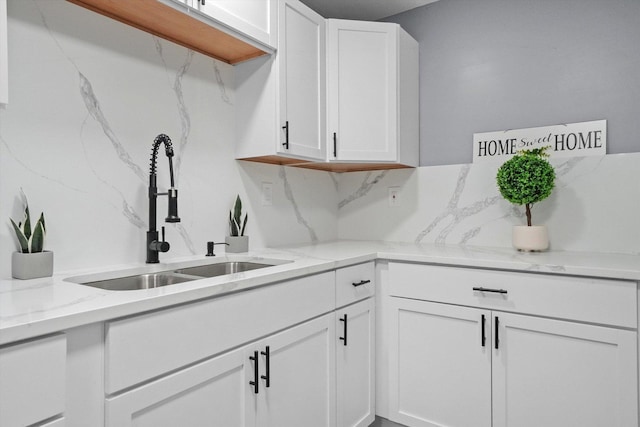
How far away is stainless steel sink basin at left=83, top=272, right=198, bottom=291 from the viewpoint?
4.61 ft

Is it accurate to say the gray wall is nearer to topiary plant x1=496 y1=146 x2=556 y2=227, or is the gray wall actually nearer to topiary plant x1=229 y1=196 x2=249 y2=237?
topiary plant x1=496 y1=146 x2=556 y2=227

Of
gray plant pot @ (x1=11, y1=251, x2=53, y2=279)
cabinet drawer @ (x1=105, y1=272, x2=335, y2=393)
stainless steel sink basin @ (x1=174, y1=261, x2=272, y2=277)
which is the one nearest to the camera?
cabinet drawer @ (x1=105, y1=272, x2=335, y2=393)

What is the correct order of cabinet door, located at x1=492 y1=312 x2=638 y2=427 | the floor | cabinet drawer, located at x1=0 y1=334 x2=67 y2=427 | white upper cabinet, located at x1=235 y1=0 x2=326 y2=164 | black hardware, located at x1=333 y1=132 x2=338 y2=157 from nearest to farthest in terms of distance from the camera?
cabinet drawer, located at x1=0 y1=334 x2=67 y2=427, cabinet door, located at x1=492 y1=312 x2=638 y2=427, white upper cabinet, located at x1=235 y1=0 x2=326 y2=164, the floor, black hardware, located at x1=333 y1=132 x2=338 y2=157

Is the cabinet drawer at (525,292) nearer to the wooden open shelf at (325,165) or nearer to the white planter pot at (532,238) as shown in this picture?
the white planter pot at (532,238)

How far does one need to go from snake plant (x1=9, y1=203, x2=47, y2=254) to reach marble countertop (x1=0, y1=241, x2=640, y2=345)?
10 centimetres

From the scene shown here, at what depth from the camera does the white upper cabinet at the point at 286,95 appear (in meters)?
1.86

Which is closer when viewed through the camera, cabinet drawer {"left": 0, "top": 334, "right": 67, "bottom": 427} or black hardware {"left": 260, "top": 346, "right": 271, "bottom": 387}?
cabinet drawer {"left": 0, "top": 334, "right": 67, "bottom": 427}

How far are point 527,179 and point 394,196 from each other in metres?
0.85

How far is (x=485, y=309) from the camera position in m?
1.69

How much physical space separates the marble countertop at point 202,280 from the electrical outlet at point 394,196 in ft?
1.37

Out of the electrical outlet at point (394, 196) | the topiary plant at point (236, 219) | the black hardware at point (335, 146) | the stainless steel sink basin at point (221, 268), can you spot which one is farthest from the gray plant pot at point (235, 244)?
the electrical outlet at point (394, 196)

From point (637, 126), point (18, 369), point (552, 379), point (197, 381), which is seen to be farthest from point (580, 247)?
point (18, 369)

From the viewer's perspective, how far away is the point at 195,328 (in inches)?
43.6

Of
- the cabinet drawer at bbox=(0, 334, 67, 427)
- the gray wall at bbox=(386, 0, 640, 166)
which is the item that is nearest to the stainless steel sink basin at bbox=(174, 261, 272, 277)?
the cabinet drawer at bbox=(0, 334, 67, 427)
